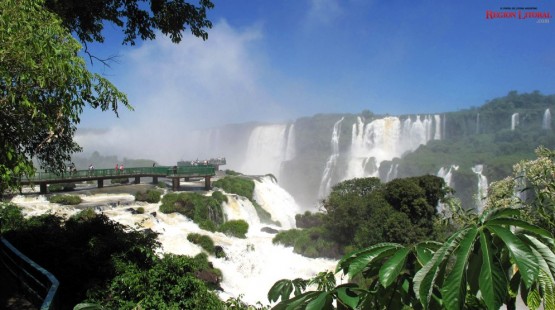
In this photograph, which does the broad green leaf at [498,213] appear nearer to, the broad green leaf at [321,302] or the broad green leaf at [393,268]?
the broad green leaf at [393,268]

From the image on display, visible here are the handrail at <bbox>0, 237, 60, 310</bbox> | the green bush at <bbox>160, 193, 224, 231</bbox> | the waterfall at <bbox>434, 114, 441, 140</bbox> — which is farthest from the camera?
the waterfall at <bbox>434, 114, 441, 140</bbox>

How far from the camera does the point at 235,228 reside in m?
23.7

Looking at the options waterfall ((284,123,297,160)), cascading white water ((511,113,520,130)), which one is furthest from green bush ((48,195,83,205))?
cascading white water ((511,113,520,130))

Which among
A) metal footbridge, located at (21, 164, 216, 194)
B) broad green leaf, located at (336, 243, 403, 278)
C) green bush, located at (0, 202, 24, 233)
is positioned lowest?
green bush, located at (0, 202, 24, 233)

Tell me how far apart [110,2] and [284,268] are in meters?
15.8

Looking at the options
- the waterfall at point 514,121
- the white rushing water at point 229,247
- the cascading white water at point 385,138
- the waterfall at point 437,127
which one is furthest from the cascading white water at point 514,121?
the white rushing water at point 229,247

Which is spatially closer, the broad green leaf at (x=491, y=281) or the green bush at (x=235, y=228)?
the broad green leaf at (x=491, y=281)

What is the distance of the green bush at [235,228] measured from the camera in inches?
915

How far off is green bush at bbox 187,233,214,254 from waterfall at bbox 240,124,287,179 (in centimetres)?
4815

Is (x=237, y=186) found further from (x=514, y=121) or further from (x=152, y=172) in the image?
(x=514, y=121)

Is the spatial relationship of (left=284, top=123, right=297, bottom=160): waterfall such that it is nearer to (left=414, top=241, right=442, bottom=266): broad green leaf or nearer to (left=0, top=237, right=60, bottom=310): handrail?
(left=0, top=237, right=60, bottom=310): handrail

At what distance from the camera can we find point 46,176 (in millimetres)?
22375

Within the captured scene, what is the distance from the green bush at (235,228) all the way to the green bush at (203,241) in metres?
3.72

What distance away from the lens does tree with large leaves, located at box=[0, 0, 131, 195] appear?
3412 millimetres
